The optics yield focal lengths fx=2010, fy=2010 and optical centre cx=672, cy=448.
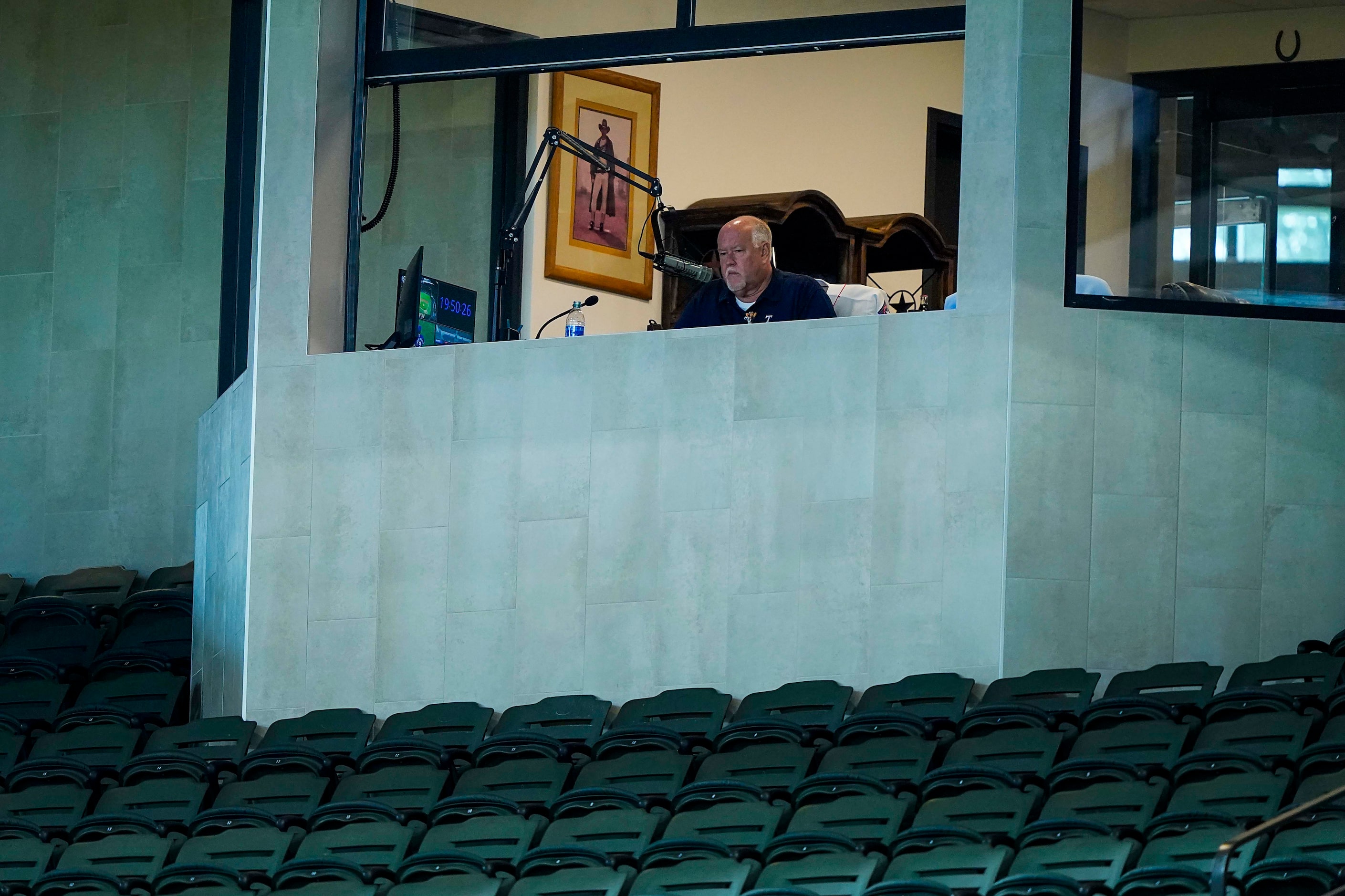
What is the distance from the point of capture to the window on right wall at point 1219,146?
27.6 ft

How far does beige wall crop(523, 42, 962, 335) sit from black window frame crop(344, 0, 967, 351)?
0.10 meters

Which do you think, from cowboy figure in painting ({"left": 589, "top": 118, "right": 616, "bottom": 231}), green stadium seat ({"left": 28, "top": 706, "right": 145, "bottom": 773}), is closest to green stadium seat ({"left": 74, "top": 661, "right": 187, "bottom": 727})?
green stadium seat ({"left": 28, "top": 706, "right": 145, "bottom": 773})

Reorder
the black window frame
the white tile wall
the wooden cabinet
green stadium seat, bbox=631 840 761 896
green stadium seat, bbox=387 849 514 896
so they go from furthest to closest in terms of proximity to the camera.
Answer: the wooden cabinet < the black window frame < the white tile wall < green stadium seat, bbox=387 849 514 896 < green stadium seat, bbox=631 840 761 896

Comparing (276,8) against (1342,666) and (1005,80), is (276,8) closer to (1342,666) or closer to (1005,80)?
(1005,80)

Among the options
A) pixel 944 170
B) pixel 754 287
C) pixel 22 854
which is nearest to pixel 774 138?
pixel 944 170

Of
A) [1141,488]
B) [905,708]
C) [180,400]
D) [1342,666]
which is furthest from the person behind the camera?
[180,400]

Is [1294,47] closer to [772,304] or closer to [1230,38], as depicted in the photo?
[1230,38]

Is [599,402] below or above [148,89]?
below

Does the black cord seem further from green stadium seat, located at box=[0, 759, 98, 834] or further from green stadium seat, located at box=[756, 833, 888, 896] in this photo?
green stadium seat, located at box=[756, 833, 888, 896]

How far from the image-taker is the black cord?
389 inches

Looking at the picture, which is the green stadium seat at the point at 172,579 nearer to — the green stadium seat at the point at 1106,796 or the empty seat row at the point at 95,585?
the empty seat row at the point at 95,585

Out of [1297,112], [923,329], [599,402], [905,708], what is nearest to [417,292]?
[599,402]

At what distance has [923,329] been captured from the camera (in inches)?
331

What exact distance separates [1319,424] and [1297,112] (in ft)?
4.39
